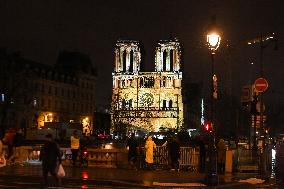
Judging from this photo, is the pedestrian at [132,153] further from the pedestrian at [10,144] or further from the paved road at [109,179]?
the pedestrian at [10,144]

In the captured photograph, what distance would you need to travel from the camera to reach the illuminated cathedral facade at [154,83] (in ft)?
542

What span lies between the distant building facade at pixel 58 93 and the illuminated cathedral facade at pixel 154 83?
12.5 meters

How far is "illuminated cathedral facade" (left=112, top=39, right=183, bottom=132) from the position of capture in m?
165

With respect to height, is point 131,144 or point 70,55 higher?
point 70,55

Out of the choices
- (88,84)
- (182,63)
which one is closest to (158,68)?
(182,63)

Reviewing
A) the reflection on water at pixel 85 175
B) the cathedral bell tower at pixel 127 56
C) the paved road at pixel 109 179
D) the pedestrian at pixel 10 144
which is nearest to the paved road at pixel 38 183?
the paved road at pixel 109 179

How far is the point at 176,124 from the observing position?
164875mm

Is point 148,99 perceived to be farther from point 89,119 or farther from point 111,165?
point 111,165

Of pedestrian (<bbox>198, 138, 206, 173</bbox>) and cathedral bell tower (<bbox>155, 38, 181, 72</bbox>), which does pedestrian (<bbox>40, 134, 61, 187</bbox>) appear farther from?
cathedral bell tower (<bbox>155, 38, 181, 72</bbox>)

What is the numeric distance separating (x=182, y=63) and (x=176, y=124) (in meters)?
18.0

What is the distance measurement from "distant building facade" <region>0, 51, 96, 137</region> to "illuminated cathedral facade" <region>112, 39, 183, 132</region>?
12482 millimetres

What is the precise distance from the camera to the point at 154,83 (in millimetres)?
169000

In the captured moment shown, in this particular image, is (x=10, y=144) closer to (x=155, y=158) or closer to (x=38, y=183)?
(x=155, y=158)

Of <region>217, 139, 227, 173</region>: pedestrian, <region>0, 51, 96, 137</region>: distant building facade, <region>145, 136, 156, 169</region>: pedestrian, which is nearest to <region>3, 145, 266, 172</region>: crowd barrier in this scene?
<region>217, 139, 227, 173</region>: pedestrian
